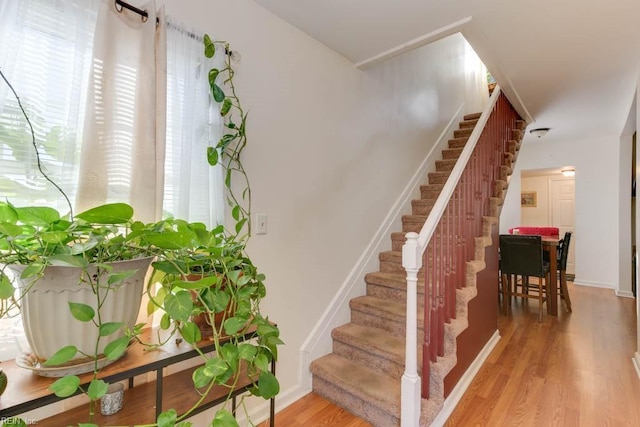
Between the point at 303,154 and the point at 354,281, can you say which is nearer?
the point at 303,154

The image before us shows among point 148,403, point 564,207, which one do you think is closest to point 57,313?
point 148,403

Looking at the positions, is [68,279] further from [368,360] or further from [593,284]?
[593,284]

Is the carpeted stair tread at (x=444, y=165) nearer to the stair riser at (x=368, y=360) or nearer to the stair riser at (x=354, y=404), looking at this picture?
the stair riser at (x=368, y=360)

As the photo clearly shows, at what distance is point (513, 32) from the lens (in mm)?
1991

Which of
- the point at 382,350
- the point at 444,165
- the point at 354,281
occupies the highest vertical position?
the point at 444,165

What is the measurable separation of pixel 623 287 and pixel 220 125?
5.80m

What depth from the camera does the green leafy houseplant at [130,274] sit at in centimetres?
72

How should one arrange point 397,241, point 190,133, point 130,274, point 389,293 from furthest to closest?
1. point 397,241
2. point 389,293
3. point 190,133
4. point 130,274

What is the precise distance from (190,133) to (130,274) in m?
0.80

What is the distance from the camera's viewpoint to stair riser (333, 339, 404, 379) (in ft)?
6.17

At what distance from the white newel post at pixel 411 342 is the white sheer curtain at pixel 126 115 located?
115 centimetres

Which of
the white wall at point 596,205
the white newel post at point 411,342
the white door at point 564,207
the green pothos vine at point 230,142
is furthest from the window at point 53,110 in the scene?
the white door at point 564,207

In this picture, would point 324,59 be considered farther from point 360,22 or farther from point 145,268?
point 145,268

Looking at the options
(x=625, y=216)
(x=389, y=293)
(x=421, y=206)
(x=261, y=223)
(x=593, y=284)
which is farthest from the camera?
(x=593, y=284)
